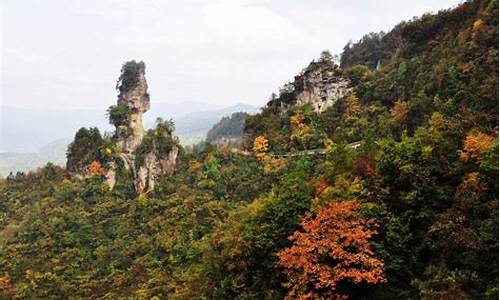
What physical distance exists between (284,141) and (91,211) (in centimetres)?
1130

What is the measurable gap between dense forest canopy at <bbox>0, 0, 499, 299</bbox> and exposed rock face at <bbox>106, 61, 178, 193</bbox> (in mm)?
799

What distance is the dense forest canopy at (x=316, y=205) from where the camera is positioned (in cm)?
1191

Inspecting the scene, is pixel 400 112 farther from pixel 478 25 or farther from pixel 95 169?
pixel 95 169

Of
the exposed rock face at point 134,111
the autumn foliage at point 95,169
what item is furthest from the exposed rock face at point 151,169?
the autumn foliage at point 95,169

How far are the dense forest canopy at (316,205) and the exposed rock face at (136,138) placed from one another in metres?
0.80

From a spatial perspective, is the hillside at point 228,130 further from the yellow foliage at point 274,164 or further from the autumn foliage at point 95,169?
the yellow foliage at point 274,164

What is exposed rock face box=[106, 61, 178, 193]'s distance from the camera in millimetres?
31109

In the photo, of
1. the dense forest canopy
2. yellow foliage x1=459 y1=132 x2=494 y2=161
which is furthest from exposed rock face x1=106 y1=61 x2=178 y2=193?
yellow foliage x1=459 y1=132 x2=494 y2=161

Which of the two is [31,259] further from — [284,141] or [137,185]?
[284,141]

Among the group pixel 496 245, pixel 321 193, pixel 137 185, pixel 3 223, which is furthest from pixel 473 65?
pixel 3 223

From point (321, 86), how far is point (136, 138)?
38.6 feet

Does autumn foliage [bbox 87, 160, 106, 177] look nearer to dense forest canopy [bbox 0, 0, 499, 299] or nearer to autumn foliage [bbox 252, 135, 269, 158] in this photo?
dense forest canopy [bbox 0, 0, 499, 299]

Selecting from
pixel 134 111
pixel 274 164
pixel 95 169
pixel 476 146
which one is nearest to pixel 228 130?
pixel 134 111

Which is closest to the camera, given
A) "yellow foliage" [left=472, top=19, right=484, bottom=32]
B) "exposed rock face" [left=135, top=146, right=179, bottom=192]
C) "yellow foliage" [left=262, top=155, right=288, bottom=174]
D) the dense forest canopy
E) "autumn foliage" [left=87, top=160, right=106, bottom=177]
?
the dense forest canopy
